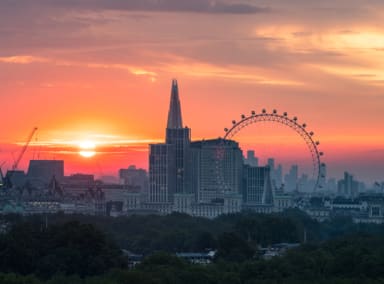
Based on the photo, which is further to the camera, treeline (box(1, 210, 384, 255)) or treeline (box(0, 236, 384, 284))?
treeline (box(1, 210, 384, 255))

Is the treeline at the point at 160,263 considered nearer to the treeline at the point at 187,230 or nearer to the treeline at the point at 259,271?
the treeline at the point at 259,271

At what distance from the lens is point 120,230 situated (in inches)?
6230

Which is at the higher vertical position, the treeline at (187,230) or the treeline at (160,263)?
the treeline at (187,230)

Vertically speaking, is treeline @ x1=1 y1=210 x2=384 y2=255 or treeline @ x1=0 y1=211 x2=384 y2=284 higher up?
treeline @ x1=1 y1=210 x2=384 y2=255

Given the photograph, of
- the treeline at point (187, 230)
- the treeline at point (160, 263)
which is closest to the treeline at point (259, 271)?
the treeline at point (160, 263)

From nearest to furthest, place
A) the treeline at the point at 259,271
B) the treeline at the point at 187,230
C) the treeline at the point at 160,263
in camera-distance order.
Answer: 1. the treeline at the point at 259,271
2. the treeline at the point at 160,263
3. the treeline at the point at 187,230

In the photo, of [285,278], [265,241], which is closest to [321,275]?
[285,278]

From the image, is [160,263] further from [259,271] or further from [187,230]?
[187,230]

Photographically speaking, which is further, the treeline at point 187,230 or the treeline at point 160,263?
the treeline at point 187,230

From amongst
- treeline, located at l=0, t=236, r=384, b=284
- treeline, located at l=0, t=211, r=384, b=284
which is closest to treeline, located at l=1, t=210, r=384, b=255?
treeline, located at l=0, t=211, r=384, b=284

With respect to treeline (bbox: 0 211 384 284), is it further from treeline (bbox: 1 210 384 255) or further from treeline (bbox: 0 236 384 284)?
treeline (bbox: 1 210 384 255)

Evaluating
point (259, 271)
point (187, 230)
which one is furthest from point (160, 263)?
point (187, 230)

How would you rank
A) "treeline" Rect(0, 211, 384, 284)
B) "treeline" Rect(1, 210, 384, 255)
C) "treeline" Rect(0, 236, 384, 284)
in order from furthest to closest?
"treeline" Rect(1, 210, 384, 255) → "treeline" Rect(0, 211, 384, 284) → "treeline" Rect(0, 236, 384, 284)

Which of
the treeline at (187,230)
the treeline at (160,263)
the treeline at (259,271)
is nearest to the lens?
the treeline at (259,271)
